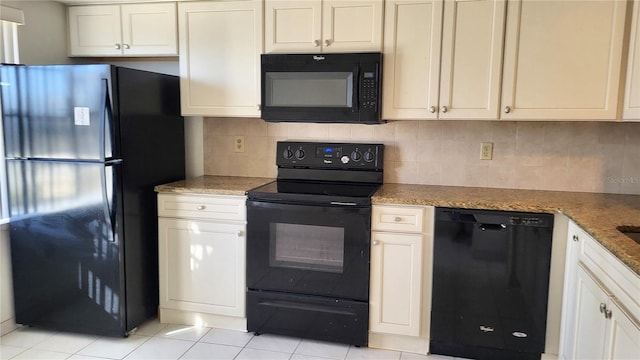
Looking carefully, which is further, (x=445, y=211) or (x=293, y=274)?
(x=293, y=274)

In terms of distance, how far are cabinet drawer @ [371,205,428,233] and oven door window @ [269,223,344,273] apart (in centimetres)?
21

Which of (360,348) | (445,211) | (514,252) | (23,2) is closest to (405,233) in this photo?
(445,211)

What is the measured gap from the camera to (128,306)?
9.02ft

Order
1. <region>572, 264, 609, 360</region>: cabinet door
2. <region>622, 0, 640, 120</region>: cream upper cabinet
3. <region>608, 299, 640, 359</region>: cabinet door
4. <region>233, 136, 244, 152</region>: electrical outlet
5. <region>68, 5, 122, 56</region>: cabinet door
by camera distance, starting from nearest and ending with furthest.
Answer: <region>608, 299, 640, 359</region>: cabinet door → <region>572, 264, 609, 360</region>: cabinet door → <region>622, 0, 640, 120</region>: cream upper cabinet → <region>68, 5, 122, 56</region>: cabinet door → <region>233, 136, 244, 152</region>: electrical outlet

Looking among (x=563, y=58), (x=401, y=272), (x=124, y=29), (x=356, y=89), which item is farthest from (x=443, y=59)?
(x=124, y=29)

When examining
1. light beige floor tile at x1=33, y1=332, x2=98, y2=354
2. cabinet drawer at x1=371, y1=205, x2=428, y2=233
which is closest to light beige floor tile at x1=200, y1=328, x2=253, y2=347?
light beige floor tile at x1=33, y1=332, x2=98, y2=354

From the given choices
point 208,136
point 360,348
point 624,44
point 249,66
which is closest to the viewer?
point 624,44

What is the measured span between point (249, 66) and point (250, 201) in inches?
32.2

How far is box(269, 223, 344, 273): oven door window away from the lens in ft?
Result: 8.60

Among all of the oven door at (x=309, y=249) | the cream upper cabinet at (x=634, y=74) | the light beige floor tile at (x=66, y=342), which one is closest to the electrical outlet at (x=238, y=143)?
the oven door at (x=309, y=249)

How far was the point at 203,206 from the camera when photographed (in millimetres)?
2793

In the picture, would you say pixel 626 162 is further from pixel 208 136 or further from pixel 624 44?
pixel 208 136

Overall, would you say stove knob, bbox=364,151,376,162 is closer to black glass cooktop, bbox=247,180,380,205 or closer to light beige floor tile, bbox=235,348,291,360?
black glass cooktop, bbox=247,180,380,205

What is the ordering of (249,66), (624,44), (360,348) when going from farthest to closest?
(249,66), (360,348), (624,44)
